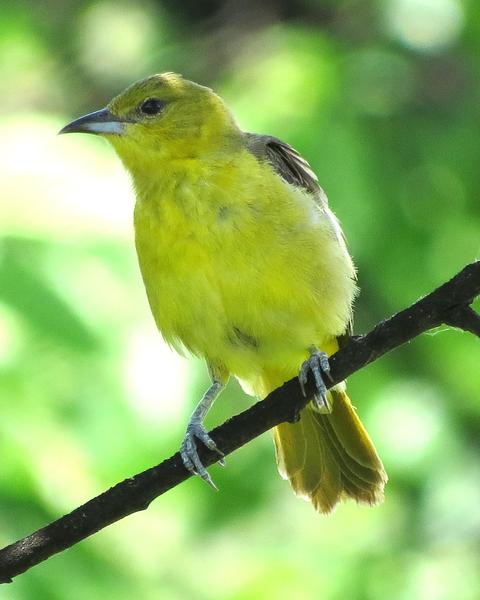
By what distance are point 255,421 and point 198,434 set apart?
40.6 inches

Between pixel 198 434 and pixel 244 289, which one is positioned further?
pixel 198 434

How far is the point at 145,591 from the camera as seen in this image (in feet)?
12.9

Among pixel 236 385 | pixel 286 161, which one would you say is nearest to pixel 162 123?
pixel 286 161

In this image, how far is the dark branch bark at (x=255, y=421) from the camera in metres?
2.61

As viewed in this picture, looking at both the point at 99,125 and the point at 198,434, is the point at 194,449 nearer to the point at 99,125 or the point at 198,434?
the point at 198,434

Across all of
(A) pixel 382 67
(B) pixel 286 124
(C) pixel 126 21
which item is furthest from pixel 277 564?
(C) pixel 126 21

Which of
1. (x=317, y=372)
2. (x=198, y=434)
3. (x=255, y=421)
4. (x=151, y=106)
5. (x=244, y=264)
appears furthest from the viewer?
(x=151, y=106)

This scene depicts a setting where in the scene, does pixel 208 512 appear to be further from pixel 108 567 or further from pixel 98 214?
pixel 98 214

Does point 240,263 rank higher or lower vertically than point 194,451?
higher

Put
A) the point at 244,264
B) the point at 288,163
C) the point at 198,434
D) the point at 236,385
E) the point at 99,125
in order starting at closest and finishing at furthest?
the point at 244,264 → the point at 198,434 → the point at 288,163 → the point at 99,125 → the point at 236,385

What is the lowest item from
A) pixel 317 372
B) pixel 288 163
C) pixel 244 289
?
pixel 317 372

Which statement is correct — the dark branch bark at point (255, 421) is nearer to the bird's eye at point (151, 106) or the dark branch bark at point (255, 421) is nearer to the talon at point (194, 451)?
the talon at point (194, 451)

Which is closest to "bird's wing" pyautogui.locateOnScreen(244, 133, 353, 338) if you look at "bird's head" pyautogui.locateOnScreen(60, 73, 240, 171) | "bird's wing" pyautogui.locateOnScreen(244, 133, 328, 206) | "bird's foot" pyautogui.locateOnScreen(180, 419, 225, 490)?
"bird's wing" pyautogui.locateOnScreen(244, 133, 328, 206)

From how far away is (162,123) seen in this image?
430cm
